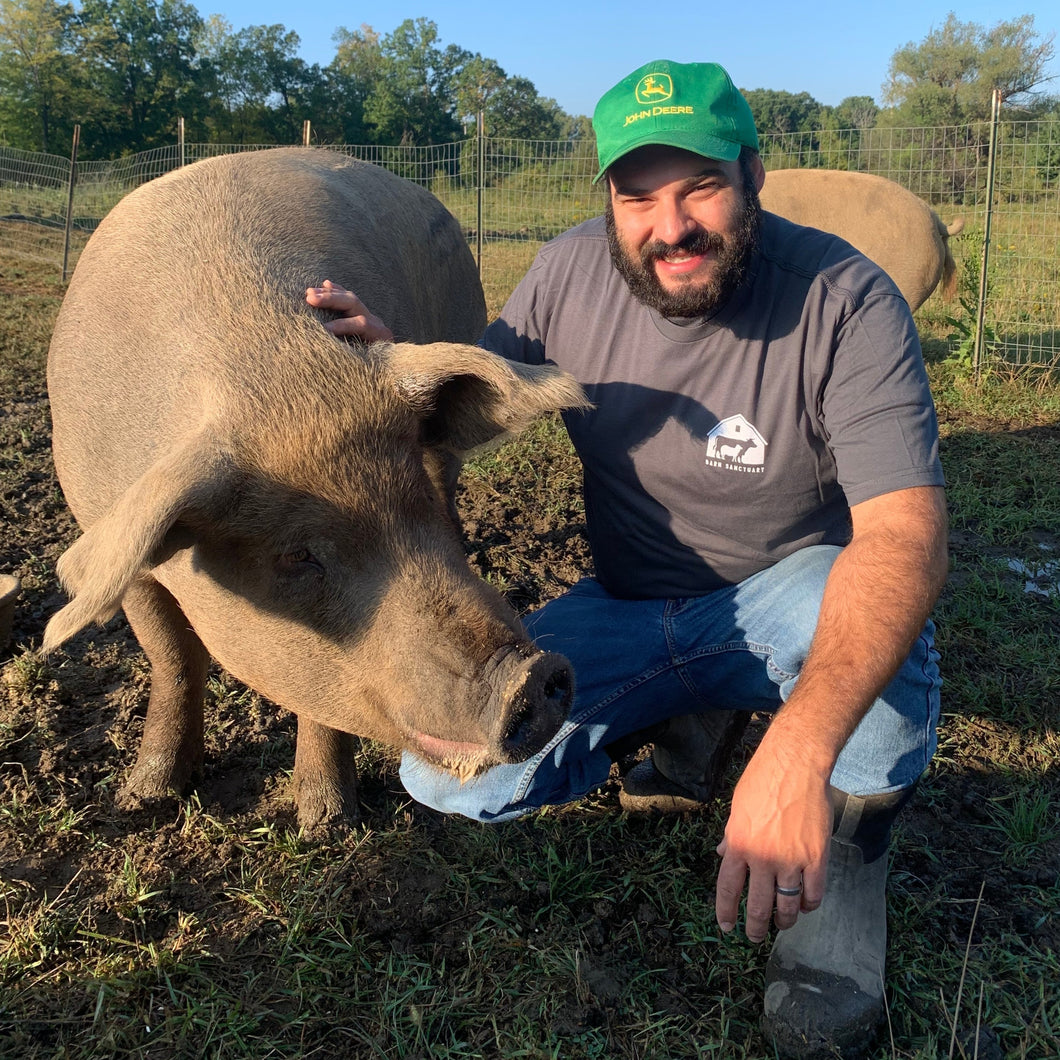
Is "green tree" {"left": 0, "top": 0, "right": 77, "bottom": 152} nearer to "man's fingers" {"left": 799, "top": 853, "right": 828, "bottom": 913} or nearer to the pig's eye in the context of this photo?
the pig's eye

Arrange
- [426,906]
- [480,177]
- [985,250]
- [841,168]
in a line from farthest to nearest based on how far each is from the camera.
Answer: [841,168]
[480,177]
[985,250]
[426,906]

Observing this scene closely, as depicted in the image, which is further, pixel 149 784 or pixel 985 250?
pixel 985 250

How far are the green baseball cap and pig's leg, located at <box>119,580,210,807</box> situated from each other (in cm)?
200

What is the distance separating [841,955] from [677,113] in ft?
7.33

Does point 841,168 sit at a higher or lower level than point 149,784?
higher

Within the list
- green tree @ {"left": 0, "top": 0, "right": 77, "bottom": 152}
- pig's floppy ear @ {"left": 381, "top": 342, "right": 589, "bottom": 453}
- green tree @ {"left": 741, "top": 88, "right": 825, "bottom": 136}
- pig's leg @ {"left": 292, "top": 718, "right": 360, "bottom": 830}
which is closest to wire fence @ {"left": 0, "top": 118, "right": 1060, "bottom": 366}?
pig's floppy ear @ {"left": 381, "top": 342, "right": 589, "bottom": 453}

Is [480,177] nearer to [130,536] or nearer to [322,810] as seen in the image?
[322,810]

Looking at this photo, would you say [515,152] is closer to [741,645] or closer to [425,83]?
[741,645]

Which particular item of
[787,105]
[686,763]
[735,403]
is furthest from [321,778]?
[787,105]

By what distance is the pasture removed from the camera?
224 centimetres

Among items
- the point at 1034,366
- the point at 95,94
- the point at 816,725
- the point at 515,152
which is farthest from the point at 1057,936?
the point at 95,94

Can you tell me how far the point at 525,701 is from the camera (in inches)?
77.5

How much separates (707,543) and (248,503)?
1367 mm

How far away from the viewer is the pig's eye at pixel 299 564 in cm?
217
